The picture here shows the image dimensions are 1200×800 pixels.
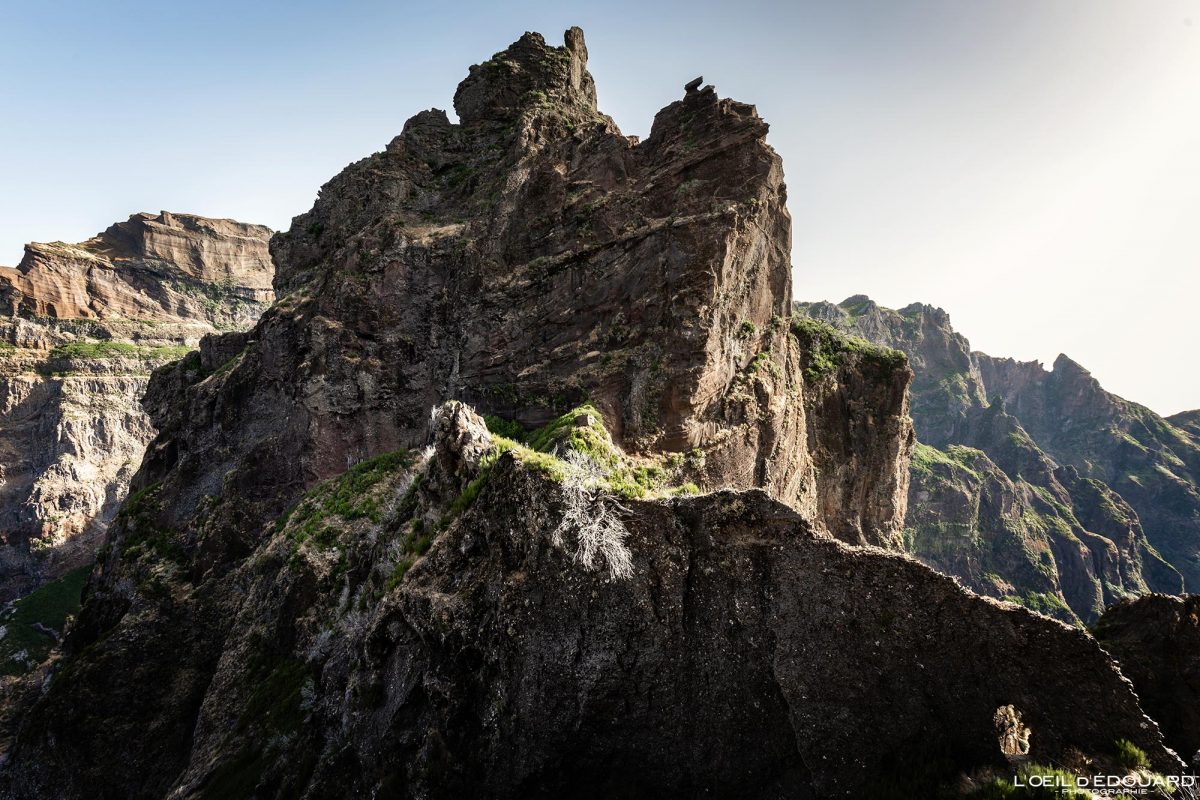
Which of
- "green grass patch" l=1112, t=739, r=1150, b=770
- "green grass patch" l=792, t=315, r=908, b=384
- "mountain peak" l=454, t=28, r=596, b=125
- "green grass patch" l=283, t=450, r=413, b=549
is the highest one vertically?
"mountain peak" l=454, t=28, r=596, b=125

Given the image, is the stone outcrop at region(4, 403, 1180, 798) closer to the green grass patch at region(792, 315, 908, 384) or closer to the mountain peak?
the green grass patch at region(792, 315, 908, 384)

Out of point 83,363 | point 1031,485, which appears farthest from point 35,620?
point 1031,485

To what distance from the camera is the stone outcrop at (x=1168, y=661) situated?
912 centimetres

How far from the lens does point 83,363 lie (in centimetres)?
7781

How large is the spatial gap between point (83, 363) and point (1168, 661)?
115247mm

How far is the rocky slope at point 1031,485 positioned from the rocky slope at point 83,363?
436 ft

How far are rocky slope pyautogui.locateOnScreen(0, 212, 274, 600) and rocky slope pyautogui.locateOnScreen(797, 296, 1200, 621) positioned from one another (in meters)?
133

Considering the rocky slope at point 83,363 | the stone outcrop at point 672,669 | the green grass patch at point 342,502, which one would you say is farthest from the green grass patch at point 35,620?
the stone outcrop at point 672,669

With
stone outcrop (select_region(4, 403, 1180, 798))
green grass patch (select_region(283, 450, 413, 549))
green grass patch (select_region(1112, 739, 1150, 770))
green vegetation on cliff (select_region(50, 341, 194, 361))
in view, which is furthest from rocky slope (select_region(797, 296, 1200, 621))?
green vegetation on cliff (select_region(50, 341, 194, 361))

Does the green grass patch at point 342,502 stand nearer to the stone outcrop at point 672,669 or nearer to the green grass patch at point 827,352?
the stone outcrop at point 672,669

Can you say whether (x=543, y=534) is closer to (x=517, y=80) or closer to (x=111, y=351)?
(x=517, y=80)

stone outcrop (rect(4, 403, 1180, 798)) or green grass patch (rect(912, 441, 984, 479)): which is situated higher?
green grass patch (rect(912, 441, 984, 479))

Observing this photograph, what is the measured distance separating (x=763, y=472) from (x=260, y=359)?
3180 cm

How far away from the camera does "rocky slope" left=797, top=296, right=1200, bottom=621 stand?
91375 millimetres
